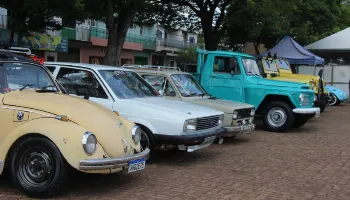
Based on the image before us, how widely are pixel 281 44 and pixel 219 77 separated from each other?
10.1 metres

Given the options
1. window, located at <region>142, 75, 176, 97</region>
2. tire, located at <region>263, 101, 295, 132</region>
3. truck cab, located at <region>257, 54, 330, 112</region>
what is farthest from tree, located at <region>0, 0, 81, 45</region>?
tire, located at <region>263, 101, 295, 132</region>

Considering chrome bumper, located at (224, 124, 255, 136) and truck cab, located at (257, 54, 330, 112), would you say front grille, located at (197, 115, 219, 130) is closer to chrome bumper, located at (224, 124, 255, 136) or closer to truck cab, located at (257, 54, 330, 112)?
chrome bumper, located at (224, 124, 255, 136)

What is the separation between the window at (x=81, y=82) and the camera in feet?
24.6

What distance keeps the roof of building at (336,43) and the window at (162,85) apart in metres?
20.4

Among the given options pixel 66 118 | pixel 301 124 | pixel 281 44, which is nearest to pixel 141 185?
pixel 66 118

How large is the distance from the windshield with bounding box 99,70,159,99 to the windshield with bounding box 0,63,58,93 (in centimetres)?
133

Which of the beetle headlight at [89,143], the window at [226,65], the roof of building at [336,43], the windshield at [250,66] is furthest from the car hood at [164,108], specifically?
the roof of building at [336,43]

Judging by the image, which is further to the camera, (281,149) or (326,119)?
(326,119)

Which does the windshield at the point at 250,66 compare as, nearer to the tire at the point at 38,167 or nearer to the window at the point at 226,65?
the window at the point at 226,65

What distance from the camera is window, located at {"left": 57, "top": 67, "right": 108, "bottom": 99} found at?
24.6 feet

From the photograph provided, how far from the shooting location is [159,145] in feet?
23.2

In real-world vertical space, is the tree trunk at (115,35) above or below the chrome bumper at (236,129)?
above

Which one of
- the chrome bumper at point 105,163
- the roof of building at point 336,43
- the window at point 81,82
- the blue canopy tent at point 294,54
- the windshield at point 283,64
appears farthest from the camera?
the roof of building at point 336,43

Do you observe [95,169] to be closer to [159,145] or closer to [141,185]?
[141,185]
